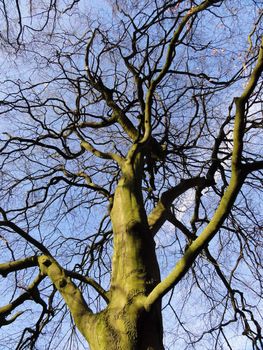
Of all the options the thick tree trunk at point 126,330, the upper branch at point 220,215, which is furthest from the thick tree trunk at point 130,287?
the upper branch at point 220,215

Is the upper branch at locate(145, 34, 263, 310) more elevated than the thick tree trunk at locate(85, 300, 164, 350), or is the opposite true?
the upper branch at locate(145, 34, 263, 310)

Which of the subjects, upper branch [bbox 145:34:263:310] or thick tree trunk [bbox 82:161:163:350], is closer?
upper branch [bbox 145:34:263:310]

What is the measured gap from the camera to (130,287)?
114 inches

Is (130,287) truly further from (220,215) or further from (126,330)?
(220,215)

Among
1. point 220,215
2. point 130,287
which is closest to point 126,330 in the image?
point 130,287

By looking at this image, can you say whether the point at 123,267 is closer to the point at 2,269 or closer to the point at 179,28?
the point at 2,269

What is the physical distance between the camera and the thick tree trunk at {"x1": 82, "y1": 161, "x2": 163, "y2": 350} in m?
2.58

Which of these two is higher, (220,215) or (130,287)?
(220,215)

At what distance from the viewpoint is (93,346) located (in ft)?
8.74

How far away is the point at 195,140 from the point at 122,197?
183 cm

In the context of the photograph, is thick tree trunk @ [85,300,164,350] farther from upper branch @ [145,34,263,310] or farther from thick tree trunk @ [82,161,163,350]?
upper branch @ [145,34,263,310]

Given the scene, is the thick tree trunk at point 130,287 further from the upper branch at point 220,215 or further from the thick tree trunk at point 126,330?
the upper branch at point 220,215

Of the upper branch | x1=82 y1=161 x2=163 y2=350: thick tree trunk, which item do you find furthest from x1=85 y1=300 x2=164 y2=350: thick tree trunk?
the upper branch

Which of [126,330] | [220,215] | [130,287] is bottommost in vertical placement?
[126,330]
